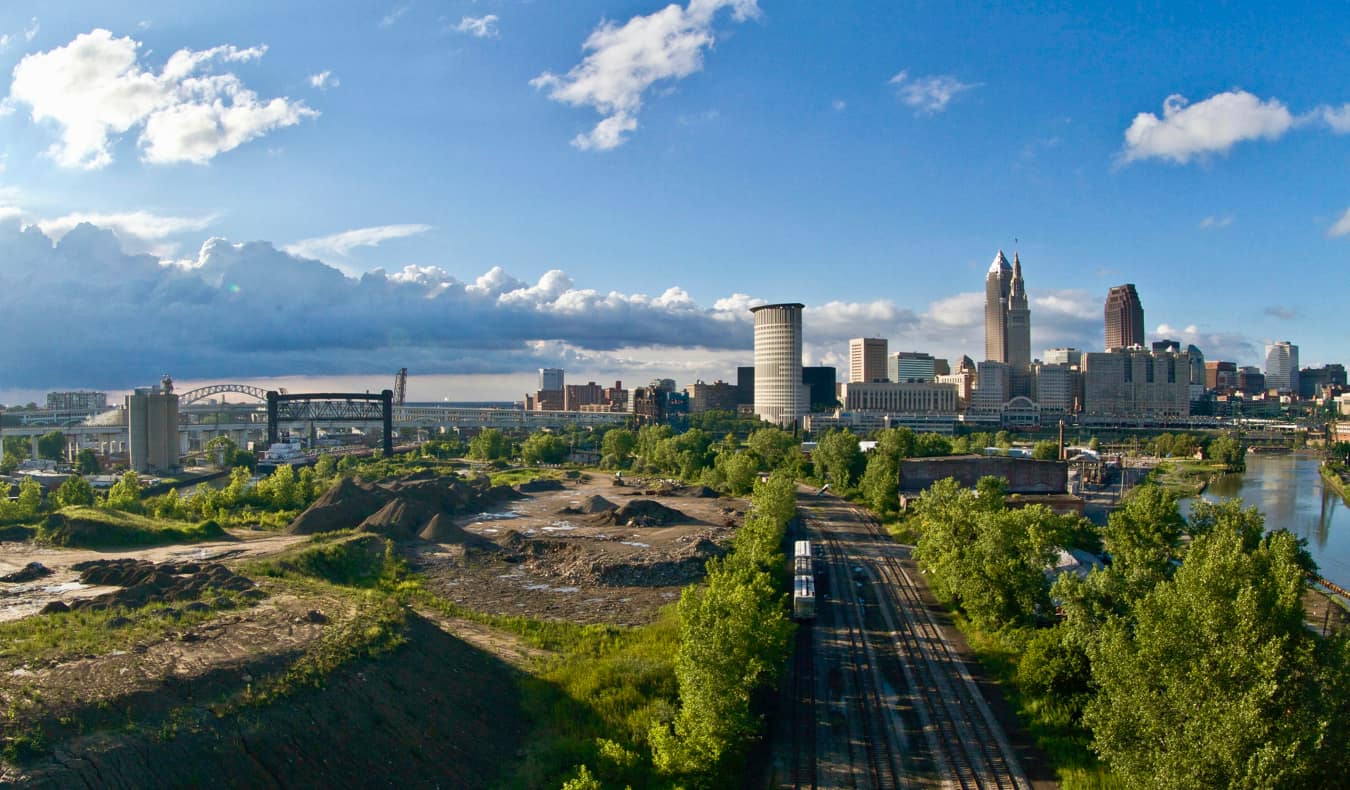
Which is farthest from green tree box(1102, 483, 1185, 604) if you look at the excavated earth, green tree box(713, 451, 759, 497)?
green tree box(713, 451, 759, 497)

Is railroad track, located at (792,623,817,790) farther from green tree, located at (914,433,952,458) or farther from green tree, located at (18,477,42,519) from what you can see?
green tree, located at (914,433,952,458)

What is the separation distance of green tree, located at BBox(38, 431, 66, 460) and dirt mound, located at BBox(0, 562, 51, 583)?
96.6m

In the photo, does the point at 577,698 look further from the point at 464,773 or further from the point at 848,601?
the point at 848,601

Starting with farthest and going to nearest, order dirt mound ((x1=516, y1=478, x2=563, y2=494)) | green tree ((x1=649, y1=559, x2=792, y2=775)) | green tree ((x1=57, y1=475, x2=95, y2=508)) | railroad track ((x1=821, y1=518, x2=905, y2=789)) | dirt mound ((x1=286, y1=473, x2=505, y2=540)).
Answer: dirt mound ((x1=516, y1=478, x2=563, y2=494))
green tree ((x1=57, y1=475, x2=95, y2=508))
dirt mound ((x1=286, y1=473, x2=505, y2=540))
railroad track ((x1=821, y1=518, x2=905, y2=789))
green tree ((x1=649, y1=559, x2=792, y2=775))

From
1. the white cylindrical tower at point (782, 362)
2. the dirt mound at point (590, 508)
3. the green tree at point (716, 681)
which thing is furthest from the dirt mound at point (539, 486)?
the white cylindrical tower at point (782, 362)

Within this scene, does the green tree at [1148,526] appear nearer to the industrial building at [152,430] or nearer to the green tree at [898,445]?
the green tree at [898,445]

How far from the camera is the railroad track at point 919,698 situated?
2167cm

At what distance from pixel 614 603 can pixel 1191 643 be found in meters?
26.5

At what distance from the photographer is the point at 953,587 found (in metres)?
34.5

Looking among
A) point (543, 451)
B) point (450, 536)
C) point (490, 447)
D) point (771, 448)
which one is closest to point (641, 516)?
point (450, 536)

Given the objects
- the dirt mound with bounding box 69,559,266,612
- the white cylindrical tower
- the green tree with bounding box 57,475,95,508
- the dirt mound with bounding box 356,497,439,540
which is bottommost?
the dirt mound with bounding box 356,497,439,540

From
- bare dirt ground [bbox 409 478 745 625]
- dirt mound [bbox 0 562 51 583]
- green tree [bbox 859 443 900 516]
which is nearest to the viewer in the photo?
dirt mound [bbox 0 562 51 583]

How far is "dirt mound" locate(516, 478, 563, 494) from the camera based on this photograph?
8619 centimetres

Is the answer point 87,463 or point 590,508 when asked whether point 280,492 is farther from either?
point 87,463
